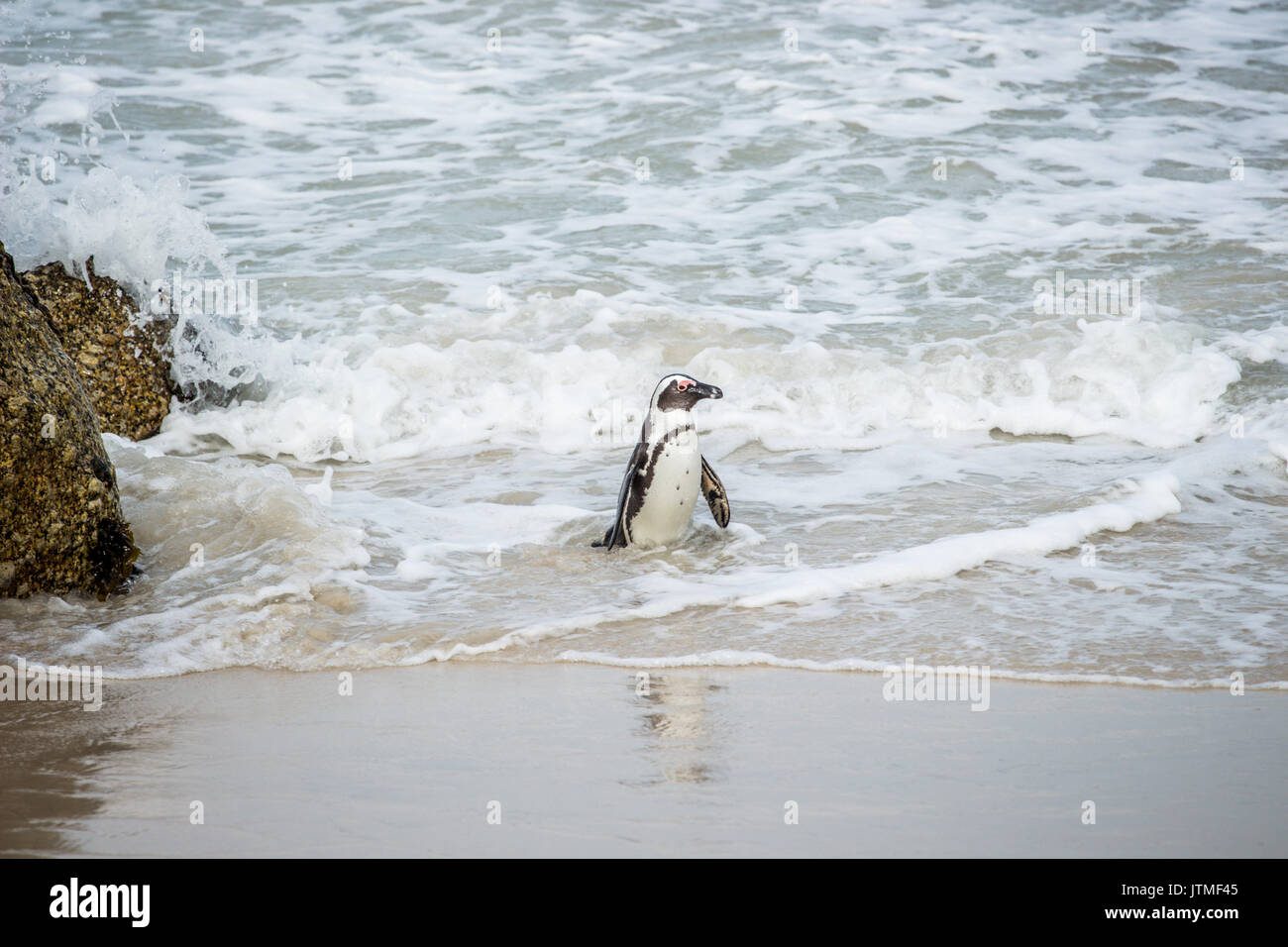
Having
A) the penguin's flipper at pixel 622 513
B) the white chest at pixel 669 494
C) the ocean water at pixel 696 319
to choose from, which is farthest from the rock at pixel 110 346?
the white chest at pixel 669 494

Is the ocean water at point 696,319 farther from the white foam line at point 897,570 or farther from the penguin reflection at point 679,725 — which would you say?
the penguin reflection at point 679,725

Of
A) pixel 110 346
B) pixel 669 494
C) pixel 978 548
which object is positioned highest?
pixel 110 346

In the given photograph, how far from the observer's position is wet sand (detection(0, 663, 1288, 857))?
8.68 ft

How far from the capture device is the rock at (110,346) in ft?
21.7

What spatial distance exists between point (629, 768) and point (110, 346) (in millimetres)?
5021

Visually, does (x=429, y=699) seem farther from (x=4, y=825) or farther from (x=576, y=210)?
(x=576, y=210)

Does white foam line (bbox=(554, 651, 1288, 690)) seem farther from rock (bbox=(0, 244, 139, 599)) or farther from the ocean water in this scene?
rock (bbox=(0, 244, 139, 599))

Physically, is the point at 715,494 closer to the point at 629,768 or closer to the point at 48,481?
the point at 629,768

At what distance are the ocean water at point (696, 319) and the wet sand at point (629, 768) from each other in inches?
10.0

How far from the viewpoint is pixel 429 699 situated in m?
3.62

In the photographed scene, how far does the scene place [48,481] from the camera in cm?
432

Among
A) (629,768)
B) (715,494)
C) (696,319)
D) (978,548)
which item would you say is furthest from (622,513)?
(696,319)
